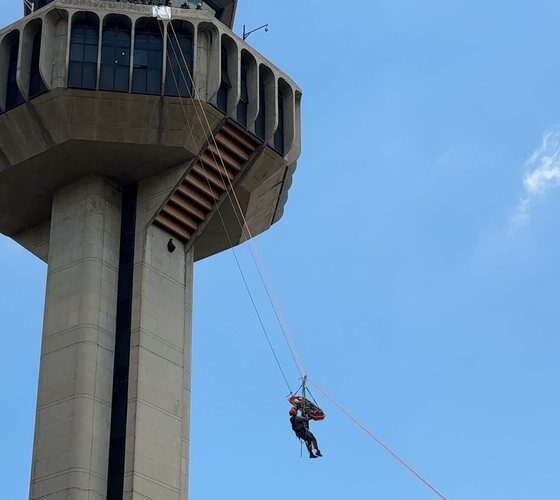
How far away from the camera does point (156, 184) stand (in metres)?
53.0

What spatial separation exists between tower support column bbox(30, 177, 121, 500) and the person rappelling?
23.7 feet

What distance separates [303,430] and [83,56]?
1776 centimetres

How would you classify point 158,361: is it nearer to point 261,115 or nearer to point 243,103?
point 243,103

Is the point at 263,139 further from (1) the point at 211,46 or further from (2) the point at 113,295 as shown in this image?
(2) the point at 113,295

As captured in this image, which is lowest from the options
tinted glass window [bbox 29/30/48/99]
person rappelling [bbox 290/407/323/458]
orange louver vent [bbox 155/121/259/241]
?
person rappelling [bbox 290/407/323/458]

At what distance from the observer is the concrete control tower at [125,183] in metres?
47.9

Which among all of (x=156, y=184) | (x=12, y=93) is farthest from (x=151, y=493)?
(x=12, y=93)

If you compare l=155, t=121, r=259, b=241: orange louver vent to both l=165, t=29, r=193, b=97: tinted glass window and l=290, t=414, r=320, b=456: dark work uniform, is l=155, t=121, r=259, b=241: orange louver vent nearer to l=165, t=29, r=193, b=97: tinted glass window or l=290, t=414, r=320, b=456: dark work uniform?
l=165, t=29, r=193, b=97: tinted glass window

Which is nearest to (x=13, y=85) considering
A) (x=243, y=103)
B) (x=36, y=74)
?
(x=36, y=74)

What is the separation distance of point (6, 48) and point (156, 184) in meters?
8.60

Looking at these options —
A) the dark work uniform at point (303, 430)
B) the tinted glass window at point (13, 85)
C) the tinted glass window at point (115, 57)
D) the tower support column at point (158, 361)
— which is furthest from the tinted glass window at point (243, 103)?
the dark work uniform at point (303, 430)

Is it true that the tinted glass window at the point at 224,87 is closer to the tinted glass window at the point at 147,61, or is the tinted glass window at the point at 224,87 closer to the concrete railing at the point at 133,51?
the concrete railing at the point at 133,51

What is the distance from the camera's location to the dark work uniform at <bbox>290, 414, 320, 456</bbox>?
48812mm

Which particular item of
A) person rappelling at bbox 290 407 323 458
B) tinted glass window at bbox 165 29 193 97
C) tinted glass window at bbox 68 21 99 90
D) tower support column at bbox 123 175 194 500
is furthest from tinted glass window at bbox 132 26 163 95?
person rappelling at bbox 290 407 323 458
